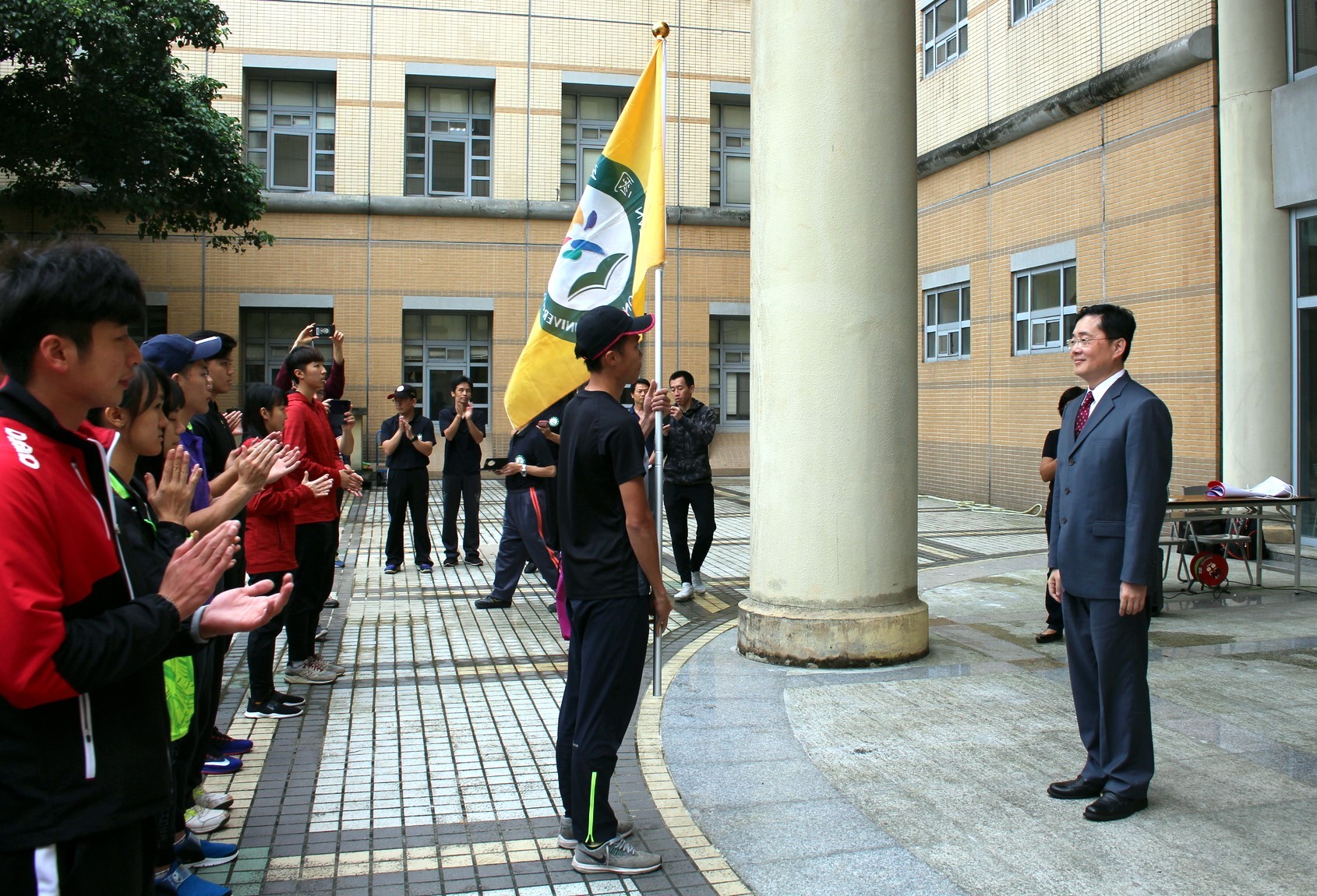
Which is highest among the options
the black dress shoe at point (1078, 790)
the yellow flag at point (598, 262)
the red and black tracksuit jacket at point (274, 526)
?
the yellow flag at point (598, 262)

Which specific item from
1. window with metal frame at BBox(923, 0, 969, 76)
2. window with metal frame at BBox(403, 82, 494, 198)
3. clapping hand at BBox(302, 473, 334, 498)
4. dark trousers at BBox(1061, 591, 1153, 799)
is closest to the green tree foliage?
window with metal frame at BBox(403, 82, 494, 198)

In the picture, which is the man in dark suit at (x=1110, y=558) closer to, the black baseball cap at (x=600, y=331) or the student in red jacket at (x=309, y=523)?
the black baseball cap at (x=600, y=331)

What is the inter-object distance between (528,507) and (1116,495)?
16.1ft

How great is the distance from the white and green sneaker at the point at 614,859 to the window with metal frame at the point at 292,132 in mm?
19330

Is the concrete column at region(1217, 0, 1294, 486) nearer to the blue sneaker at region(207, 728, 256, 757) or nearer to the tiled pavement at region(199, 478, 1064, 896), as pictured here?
the tiled pavement at region(199, 478, 1064, 896)

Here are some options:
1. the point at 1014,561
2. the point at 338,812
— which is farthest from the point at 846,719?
the point at 1014,561

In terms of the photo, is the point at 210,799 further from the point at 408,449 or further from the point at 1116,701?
the point at 408,449

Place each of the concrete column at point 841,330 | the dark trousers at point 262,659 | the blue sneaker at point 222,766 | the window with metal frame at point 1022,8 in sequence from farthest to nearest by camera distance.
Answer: the window with metal frame at point 1022,8 → the concrete column at point 841,330 → the dark trousers at point 262,659 → the blue sneaker at point 222,766

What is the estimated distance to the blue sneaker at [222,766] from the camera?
468cm

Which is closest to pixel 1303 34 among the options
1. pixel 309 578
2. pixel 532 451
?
pixel 532 451

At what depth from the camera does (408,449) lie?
418 inches

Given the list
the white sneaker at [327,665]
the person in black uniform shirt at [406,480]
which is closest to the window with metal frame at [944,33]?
the person in black uniform shirt at [406,480]

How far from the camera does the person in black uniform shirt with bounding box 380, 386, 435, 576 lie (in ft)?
34.2

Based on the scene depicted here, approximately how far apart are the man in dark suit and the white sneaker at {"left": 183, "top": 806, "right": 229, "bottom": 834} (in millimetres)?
3239
